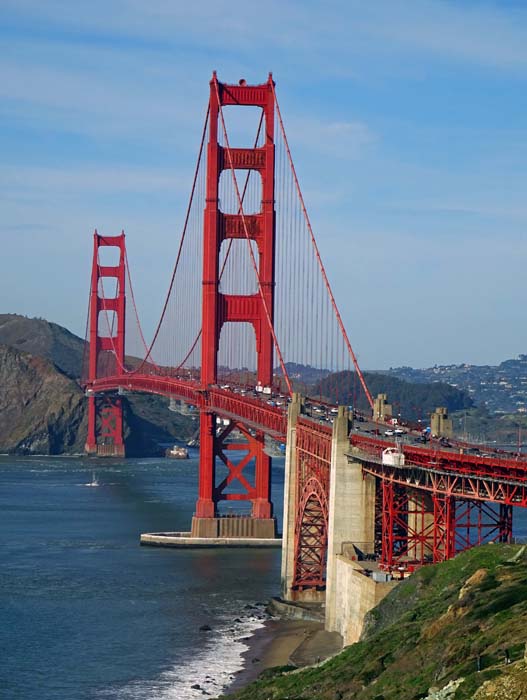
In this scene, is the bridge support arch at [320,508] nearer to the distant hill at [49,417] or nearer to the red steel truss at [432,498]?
the red steel truss at [432,498]

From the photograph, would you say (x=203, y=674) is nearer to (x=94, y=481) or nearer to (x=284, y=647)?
(x=284, y=647)

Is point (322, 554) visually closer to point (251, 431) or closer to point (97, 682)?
point (97, 682)

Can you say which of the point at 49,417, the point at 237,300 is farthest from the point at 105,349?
the point at 237,300

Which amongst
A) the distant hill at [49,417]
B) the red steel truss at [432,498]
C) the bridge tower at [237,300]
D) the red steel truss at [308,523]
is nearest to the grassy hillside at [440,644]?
the red steel truss at [432,498]

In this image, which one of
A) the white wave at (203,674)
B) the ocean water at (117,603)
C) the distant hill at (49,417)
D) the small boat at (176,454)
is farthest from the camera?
the distant hill at (49,417)

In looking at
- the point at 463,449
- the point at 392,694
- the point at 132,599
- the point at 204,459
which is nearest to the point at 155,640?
the point at 132,599

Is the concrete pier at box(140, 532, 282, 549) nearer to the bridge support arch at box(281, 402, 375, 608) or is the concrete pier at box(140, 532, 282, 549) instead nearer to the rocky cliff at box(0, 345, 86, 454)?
the bridge support arch at box(281, 402, 375, 608)
